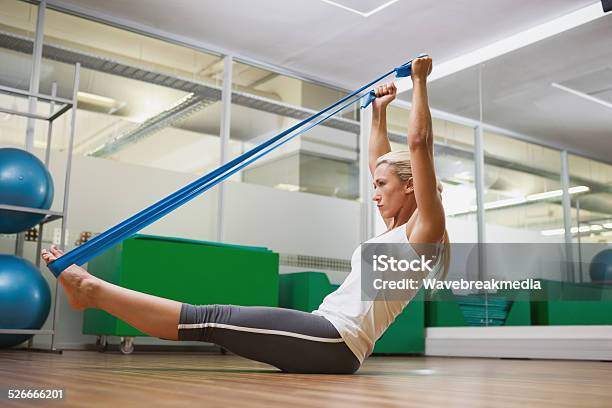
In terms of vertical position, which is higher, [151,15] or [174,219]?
[151,15]

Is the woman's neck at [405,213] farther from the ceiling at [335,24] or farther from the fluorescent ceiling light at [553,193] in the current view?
the ceiling at [335,24]

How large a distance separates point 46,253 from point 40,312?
6.78ft

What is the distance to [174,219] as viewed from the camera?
17.9 feet

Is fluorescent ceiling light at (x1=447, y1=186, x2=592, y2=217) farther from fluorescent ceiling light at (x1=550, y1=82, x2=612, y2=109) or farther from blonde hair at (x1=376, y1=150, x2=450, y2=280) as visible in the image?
blonde hair at (x1=376, y1=150, x2=450, y2=280)

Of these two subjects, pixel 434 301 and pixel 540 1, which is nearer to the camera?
pixel 540 1

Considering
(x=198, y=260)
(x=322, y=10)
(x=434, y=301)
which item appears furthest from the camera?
(x=434, y=301)

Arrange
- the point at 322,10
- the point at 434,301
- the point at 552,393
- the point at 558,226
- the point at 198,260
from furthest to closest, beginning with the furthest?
the point at 434,301 < the point at 322,10 < the point at 558,226 < the point at 198,260 < the point at 552,393

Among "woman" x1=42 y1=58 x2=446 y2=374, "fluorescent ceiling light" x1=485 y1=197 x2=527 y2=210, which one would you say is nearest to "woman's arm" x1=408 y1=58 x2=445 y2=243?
"woman" x1=42 y1=58 x2=446 y2=374

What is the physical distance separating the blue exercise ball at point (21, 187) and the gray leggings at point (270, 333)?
7.15 ft

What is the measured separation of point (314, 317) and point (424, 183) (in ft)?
1.76

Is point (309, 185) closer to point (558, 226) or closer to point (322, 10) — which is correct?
point (322, 10)

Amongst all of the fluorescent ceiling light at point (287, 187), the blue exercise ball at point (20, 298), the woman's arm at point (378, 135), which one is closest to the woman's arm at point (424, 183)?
the woman's arm at point (378, 135)

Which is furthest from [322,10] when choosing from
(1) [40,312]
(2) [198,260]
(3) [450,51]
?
(1) [40,312]

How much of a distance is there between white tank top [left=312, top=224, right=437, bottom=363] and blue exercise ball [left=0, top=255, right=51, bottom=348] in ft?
7.33
